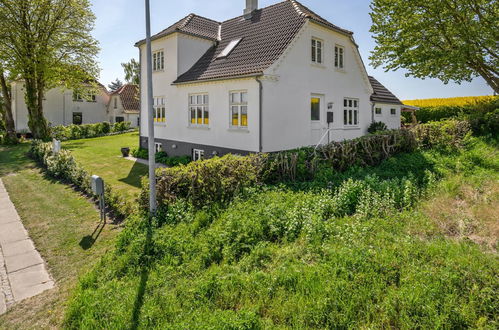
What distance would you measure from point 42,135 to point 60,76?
18.7 ft

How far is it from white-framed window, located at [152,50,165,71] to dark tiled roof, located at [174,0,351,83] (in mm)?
2206

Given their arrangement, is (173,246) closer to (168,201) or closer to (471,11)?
(168,201)

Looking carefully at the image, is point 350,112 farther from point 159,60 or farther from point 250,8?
point 159,60

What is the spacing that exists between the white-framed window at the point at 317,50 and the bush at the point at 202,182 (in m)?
9.00

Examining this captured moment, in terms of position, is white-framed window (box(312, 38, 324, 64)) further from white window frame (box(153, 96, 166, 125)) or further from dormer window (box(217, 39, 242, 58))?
white window frame (box(153, 96, 166, 125))

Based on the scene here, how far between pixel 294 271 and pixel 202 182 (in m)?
4.00

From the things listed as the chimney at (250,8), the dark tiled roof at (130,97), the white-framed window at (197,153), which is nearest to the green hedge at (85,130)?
the dark tiled roof at (130,97)

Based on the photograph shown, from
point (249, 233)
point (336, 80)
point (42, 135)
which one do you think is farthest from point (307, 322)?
Answer: point (42, 135)

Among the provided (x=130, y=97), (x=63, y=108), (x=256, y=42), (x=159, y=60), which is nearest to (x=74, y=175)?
(x=159, y=60)

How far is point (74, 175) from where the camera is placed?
42.9ft

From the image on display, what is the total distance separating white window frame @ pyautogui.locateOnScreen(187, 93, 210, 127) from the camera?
52.9 ft

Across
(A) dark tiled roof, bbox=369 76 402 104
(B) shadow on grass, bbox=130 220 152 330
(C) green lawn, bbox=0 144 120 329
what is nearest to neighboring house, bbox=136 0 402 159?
(A) dark tiled roof, bbox=369 76 402 104

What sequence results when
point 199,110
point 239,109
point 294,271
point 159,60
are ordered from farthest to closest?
point 159,60 → point 199,110 → point 239,109 → point 294,271

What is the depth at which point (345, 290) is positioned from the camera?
4793 millimetres
